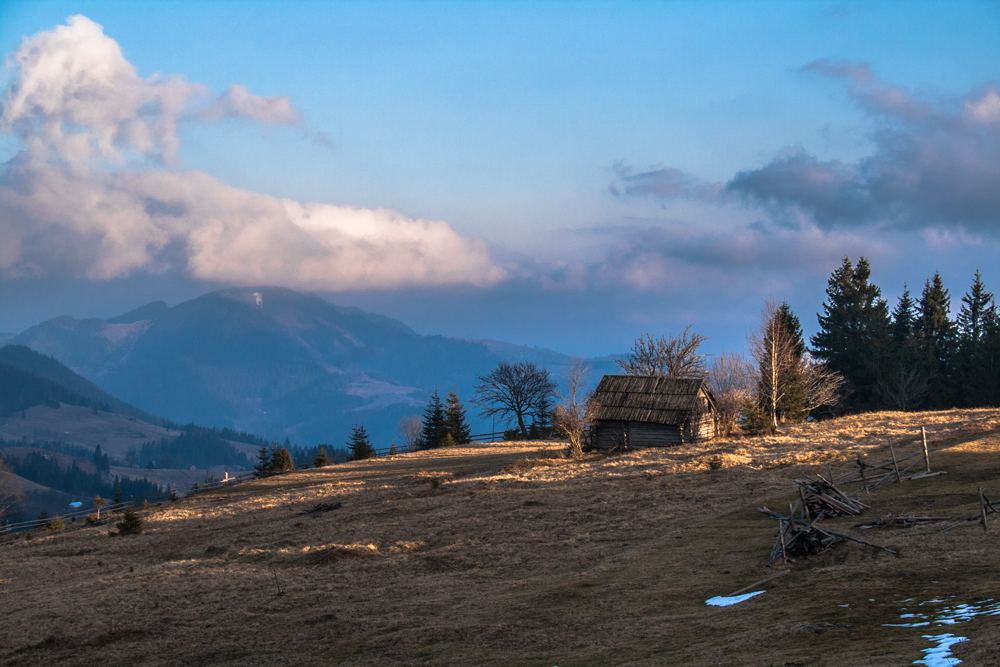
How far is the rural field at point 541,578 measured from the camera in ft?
42.8

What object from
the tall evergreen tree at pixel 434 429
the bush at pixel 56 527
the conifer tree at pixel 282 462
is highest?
the tall evergreen tree at pixel 434 429

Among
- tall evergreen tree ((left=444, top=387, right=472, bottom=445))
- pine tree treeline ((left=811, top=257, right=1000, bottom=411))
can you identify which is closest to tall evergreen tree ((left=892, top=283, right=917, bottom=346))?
pine tree treeline ((left=811, top=257, right=1000, bottom=411))

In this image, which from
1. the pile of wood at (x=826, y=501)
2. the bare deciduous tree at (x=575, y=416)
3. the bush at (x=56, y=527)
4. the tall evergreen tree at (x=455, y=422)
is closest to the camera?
the pile of wood at (x=826, y=501)

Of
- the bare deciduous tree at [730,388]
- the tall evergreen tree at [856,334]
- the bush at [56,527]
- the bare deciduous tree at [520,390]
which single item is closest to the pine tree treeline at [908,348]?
the tall evergreen tree at [856,334]

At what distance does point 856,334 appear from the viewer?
82312mm

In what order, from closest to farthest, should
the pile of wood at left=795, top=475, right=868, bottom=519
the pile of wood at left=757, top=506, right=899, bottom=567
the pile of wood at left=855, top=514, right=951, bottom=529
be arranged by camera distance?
the pile of wood at left=757, top=506, right=899, bottom=567 → the pile of wood at left=855, top=514, right=951, bottom=529 → the pile of wood at left=795, top=475, right=868, bottom=519

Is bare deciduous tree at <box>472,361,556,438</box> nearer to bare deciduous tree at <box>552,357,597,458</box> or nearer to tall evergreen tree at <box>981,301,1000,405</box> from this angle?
bare deciduous tree at <box>552,357,597,458</box>

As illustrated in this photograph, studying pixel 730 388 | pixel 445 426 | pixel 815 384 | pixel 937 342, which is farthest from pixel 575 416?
pixel 937 342

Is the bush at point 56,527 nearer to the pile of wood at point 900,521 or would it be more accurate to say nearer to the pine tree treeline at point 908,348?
the pile of wood at point 900,521

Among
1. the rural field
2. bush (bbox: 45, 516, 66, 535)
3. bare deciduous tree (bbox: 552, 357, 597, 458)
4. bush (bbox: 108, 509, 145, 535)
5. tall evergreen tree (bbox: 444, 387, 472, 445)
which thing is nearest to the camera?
the rural field

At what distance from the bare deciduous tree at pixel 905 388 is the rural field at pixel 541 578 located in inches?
1527

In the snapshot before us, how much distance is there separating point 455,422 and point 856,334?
49.2 meters

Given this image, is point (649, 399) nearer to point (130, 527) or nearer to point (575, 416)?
point (575, 416)

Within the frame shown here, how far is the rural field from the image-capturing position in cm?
1303
